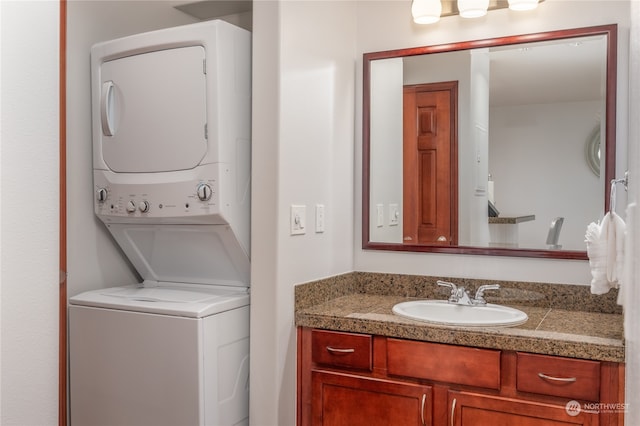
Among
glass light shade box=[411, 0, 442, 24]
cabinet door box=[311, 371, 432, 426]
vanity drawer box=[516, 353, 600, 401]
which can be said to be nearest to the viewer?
vanity drawer box=[516, 353, 600, 401]

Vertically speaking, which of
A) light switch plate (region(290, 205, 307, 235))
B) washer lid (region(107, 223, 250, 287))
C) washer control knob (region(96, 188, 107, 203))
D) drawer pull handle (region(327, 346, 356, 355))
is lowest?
drawer pull handle (region(327, 346, 356, 355))

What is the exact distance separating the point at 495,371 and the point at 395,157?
1.12 meters

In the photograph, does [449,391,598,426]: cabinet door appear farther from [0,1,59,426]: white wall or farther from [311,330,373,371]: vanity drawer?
[0,1,59,426]: white wall

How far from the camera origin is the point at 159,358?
2.10 meters

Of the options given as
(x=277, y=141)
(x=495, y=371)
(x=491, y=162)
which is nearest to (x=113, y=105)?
(x=277, y=141)

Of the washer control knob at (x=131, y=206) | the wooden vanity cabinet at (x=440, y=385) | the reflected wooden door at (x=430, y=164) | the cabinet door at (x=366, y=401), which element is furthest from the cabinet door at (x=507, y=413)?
the washer control knob at (x=131, y=206)

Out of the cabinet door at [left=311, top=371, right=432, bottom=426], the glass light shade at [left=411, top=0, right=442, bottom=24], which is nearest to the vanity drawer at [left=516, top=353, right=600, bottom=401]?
the cabinet door at [left=311, top=371, right=432, bottom=426]

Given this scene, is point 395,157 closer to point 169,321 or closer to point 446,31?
point 446,31

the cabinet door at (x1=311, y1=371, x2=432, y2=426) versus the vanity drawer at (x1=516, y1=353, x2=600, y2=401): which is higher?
the vanity drawer at (x1=516, y1=353, x2=600, y2=401)

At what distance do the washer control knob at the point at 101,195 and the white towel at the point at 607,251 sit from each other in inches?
73.2

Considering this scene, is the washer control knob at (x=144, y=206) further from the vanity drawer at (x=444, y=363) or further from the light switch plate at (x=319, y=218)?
the vanity drawer at (x=444, y=363)

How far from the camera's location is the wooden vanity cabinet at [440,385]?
69.7 inches

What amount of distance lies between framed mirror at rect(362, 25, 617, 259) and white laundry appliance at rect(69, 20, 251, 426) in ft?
2.36

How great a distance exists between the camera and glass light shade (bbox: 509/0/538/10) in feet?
7.58
